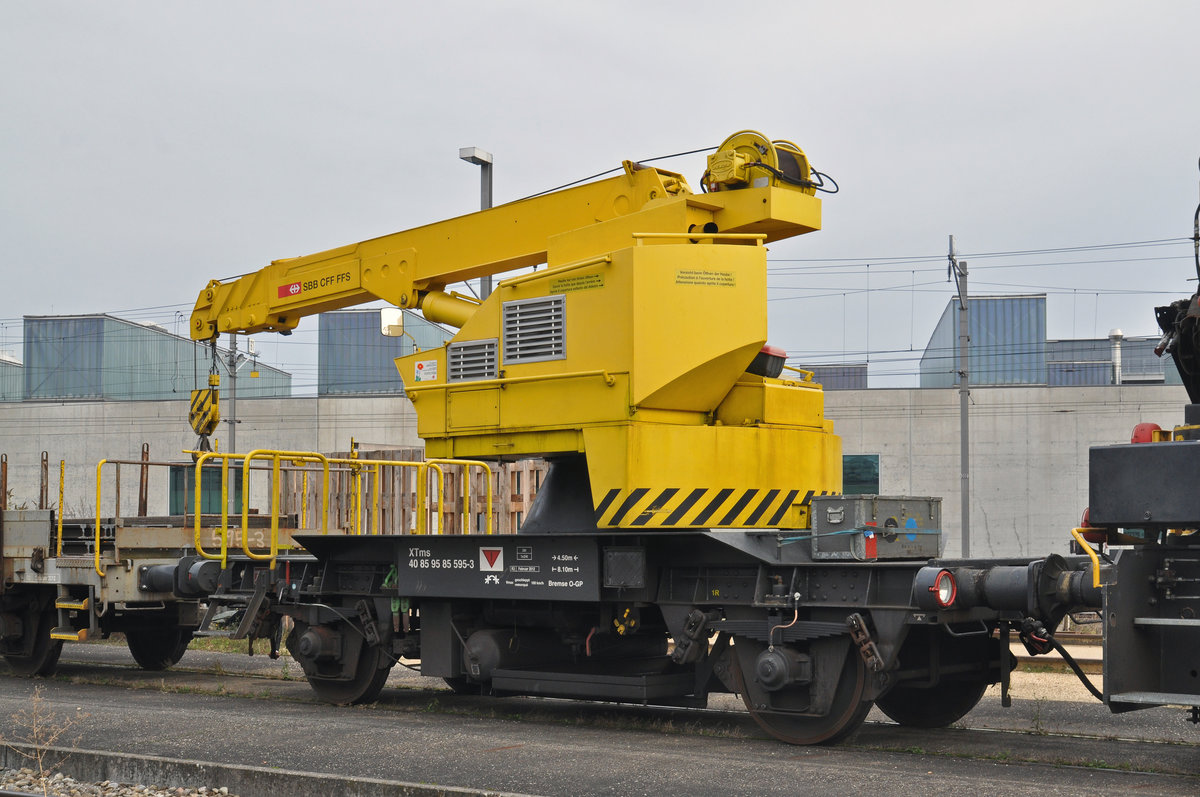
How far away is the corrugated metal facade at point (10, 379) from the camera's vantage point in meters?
45.9

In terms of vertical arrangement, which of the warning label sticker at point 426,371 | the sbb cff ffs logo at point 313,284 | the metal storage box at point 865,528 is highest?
the sbb cff ffs logo at point 313,284

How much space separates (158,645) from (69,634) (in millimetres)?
1866

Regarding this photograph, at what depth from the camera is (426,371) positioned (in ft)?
36.1

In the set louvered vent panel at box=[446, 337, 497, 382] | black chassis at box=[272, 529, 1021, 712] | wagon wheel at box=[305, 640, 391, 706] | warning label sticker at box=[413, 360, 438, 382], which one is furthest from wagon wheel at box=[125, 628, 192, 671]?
louvered vent panel at box=[446, 337, 497, 382]

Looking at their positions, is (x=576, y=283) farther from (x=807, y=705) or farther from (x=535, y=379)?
(x=807, y=705)

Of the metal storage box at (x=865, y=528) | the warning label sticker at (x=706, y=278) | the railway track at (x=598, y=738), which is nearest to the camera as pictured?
the railway track at (x=598, y=738)

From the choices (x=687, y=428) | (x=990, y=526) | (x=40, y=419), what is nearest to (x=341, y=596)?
Result: (x=687, y=428)

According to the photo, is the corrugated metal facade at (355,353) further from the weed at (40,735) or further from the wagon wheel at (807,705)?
the wagon wheel at (807,705)

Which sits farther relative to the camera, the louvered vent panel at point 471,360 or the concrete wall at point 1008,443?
the concrete wall at point 1008,443

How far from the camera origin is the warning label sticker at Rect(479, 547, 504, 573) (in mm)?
10289

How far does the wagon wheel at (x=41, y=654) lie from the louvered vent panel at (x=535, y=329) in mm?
6946

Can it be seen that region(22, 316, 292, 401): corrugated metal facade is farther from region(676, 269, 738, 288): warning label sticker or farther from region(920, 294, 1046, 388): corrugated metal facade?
region(676, 269, 738, 288): warning label sticker

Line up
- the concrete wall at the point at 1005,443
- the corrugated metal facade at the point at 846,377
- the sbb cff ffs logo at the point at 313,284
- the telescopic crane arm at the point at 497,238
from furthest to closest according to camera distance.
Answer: the corrugated metal facade at the point at 846,377 < the concrete wall at the point at 1005,443 < the sbb cff ffs logo at the point at 313,284 < the telescopic crane arm at the point at 497,238

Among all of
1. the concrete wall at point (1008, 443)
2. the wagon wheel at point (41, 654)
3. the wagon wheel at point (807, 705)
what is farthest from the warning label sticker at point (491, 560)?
the concrete wall at point (1008, 443)
